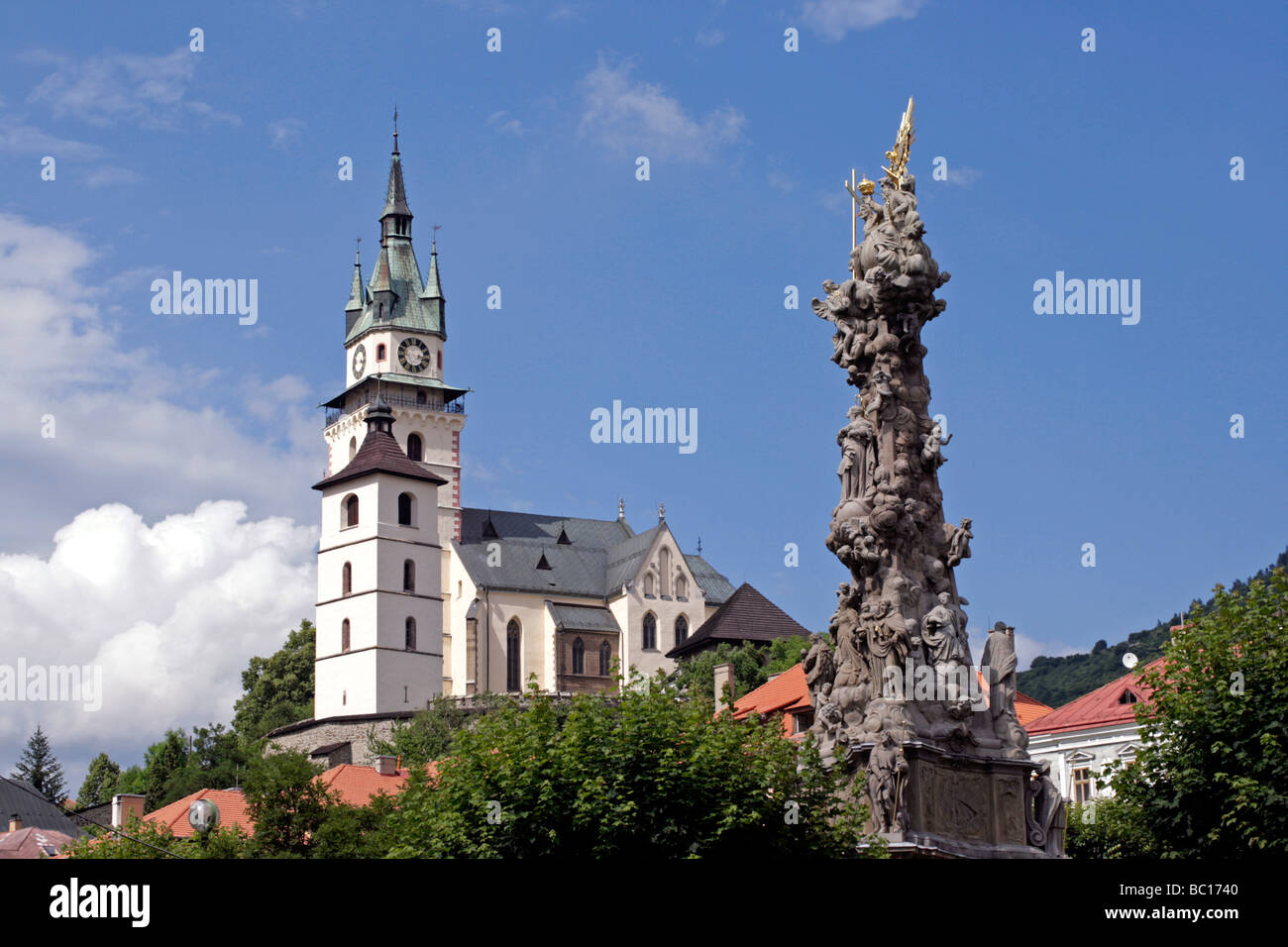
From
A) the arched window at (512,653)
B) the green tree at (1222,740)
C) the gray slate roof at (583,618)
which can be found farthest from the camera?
the gray slate roof at (583,618)

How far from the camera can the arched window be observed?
10856cm

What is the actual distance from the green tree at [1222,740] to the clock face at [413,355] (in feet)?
298

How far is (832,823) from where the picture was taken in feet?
79.9

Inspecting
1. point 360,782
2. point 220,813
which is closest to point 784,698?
point 220,813

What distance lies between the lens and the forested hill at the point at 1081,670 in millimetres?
105562

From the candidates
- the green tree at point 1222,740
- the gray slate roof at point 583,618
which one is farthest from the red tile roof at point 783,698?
the gray slate roof at point 583,618

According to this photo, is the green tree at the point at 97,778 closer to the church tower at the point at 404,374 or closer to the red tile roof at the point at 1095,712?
the church tower at the point at 404,374

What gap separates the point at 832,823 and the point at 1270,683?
25.4 feet

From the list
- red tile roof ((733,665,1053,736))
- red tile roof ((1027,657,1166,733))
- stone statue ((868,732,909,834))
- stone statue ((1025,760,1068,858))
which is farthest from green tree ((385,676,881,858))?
red tile roof ((1027,657,1166,733))

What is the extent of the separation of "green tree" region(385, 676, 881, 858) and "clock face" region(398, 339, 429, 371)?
93341 mm

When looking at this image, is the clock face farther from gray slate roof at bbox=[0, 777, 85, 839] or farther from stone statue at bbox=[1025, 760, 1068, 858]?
stone statue at bbox=[1025, 760, 1068, 858]
